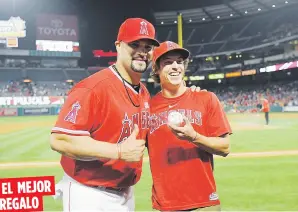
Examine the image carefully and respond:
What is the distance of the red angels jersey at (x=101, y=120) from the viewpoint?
8.00 ft

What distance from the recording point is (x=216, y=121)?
2961mm

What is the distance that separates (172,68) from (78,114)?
1.08m

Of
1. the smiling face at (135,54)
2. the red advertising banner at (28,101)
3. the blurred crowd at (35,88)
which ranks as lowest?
the smiling face at (135,54)

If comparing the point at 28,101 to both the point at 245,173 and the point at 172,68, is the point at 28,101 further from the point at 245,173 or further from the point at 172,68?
the point at 172,68

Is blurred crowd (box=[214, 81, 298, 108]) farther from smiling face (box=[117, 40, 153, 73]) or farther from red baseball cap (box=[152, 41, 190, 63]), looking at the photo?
smiling face (box=[117, 40, 153, 73])

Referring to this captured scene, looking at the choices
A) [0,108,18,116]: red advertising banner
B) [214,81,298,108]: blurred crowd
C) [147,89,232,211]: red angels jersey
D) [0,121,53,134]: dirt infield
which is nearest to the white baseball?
[147,89,232,211]: red angels jersey

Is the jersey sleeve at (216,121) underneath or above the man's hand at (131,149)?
above

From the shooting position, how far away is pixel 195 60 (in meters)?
60.6

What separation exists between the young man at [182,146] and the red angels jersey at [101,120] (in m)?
0.31

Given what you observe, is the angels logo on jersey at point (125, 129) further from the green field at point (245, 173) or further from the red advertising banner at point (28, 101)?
the red advertising banner at point (28, 101)

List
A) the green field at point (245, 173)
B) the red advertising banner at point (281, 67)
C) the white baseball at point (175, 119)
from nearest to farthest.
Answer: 1. the white baseball at point (175, 119)
2. the green field at point (245, 173)
3. the red advertising banner at point (281, 67)

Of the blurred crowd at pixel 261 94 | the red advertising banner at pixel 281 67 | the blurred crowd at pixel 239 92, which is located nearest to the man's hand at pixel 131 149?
the blurred crowd at pixel 261 94

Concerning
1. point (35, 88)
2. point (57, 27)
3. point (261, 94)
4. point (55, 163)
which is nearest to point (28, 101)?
point (35, 88)

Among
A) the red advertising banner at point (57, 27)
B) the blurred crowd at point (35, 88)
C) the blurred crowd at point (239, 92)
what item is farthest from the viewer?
the red advertising banner at point (57, 27)
